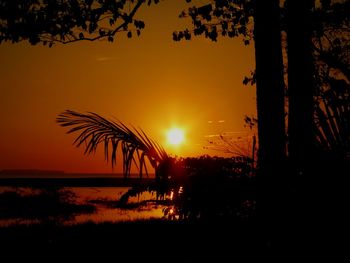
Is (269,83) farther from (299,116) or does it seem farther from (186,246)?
(186,246)

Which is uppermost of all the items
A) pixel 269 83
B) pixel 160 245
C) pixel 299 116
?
pixel 269 83

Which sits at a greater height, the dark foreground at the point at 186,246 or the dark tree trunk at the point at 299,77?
the dark tree trunk at the point at 299,77

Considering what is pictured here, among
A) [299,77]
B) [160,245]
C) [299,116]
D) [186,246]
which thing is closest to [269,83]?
[299,77]

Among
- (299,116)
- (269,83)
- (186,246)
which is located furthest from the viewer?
(186,246)

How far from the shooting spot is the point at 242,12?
10555 mm

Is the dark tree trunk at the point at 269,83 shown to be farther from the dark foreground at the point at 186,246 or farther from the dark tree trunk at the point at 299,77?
the dark foreground at the point at 186,246

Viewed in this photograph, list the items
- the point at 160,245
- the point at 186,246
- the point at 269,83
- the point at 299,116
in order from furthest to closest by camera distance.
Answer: the point at 160,245
the point at 186,246
the point at 269,83
the point at 299,116

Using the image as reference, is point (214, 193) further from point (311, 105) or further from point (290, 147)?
point (311, 105)

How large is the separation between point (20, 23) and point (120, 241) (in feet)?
21.2

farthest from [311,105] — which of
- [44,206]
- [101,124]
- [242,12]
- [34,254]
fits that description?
[44,206]

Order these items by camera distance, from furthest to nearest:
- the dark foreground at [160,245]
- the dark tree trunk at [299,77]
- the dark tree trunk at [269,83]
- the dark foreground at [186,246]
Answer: the dark tree trunk at [269,83] → the dark tree trunk at [299,77] → the dark foreground at [160,245] → the dark foreground at [186,246]

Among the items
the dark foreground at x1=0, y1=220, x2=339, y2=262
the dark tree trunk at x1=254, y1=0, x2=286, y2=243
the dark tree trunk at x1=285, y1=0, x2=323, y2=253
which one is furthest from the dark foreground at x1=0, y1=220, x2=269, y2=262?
the dark tree trunk at x1=254, y1=0, x2=286, y2=243

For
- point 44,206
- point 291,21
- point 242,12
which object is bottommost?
point 44,206

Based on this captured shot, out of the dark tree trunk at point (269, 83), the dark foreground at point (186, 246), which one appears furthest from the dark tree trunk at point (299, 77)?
the dark foreground at point (186, 246)
